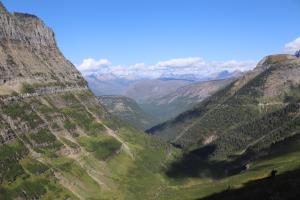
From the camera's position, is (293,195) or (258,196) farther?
(258,196)

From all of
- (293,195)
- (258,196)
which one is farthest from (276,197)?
(258,196)

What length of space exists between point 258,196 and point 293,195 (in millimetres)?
24699

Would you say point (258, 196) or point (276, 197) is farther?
point (258, 196)

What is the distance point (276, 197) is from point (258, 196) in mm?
22124

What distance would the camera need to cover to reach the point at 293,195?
16312 cm

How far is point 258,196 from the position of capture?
186 m

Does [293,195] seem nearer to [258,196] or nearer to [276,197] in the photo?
[276,197]

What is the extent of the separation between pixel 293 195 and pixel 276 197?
5.47 meters
